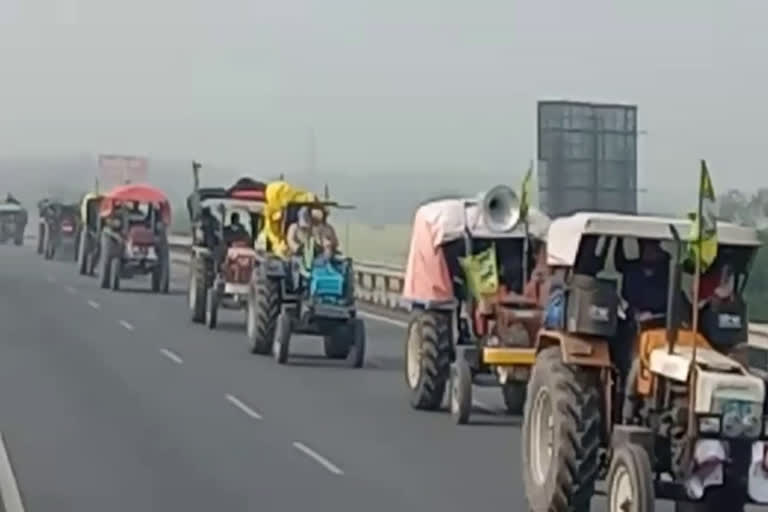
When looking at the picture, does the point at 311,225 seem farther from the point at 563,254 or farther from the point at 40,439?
the point at 563,254

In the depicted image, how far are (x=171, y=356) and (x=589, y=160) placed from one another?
26.3ft

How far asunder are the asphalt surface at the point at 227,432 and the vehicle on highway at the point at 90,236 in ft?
69.3

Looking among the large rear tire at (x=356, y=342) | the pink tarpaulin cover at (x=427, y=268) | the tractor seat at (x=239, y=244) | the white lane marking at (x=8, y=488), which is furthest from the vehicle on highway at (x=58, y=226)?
the white lane marking at (x=8, y=488)

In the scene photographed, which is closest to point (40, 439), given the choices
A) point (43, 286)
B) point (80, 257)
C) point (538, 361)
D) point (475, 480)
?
point (475, 480)

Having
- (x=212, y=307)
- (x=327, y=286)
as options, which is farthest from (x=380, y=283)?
(x=327, y=286)

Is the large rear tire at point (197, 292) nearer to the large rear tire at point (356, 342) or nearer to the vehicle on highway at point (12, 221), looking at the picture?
the large rear tire at point (356, 342)

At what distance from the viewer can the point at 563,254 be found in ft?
49.3

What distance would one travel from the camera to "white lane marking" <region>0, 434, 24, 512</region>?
622 inches

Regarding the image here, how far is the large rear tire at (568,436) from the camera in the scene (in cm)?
1454

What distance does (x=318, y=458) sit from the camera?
19.3 meters

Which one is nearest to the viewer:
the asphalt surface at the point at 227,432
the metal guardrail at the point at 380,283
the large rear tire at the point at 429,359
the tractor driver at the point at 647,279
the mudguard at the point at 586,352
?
the mudguard at the point at 586,352

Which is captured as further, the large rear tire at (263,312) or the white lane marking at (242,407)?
the large rear tire at (263,312)

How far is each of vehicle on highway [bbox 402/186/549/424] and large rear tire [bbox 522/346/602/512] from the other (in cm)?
733

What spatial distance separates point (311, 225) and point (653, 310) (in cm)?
1710
